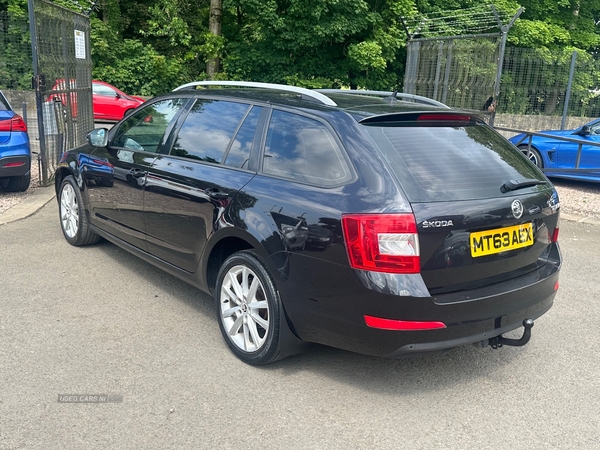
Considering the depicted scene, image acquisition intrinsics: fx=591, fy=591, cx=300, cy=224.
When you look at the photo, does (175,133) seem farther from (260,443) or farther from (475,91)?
(475,91)

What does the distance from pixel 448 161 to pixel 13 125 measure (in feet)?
21.0

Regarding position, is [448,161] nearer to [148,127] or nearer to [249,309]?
[249,309]

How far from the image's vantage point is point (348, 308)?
316 cm

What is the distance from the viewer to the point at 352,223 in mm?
3098

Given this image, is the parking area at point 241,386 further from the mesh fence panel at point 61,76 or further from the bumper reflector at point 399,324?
the mesh fence panel at point 61,76

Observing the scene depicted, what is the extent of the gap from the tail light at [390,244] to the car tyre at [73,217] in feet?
11.8

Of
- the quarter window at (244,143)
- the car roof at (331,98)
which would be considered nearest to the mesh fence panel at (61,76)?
the car roof at (331,98)

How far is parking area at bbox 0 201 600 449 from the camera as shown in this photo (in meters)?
3.01

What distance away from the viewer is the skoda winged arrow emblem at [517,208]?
3.38 metres

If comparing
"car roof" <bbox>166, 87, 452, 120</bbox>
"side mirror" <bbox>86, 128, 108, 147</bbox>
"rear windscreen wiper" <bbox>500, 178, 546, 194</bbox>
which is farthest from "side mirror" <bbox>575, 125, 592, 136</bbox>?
"side mirror" <bbox>86, 128, 108, 147</bbox>

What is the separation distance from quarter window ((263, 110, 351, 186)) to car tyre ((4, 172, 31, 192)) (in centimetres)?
578

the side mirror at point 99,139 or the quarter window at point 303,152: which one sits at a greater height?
the quarter window at point 303,152

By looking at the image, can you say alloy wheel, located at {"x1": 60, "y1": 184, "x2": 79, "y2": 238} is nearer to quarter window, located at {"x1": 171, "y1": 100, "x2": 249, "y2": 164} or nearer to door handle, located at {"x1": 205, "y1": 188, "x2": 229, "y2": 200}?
quarter window, located at {"x1": 171, "y1": 100, "x2": 249, "y2": 164}

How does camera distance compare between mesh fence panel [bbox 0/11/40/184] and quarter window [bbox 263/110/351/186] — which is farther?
mesh fence panel [bbox 0/11/40/184]
